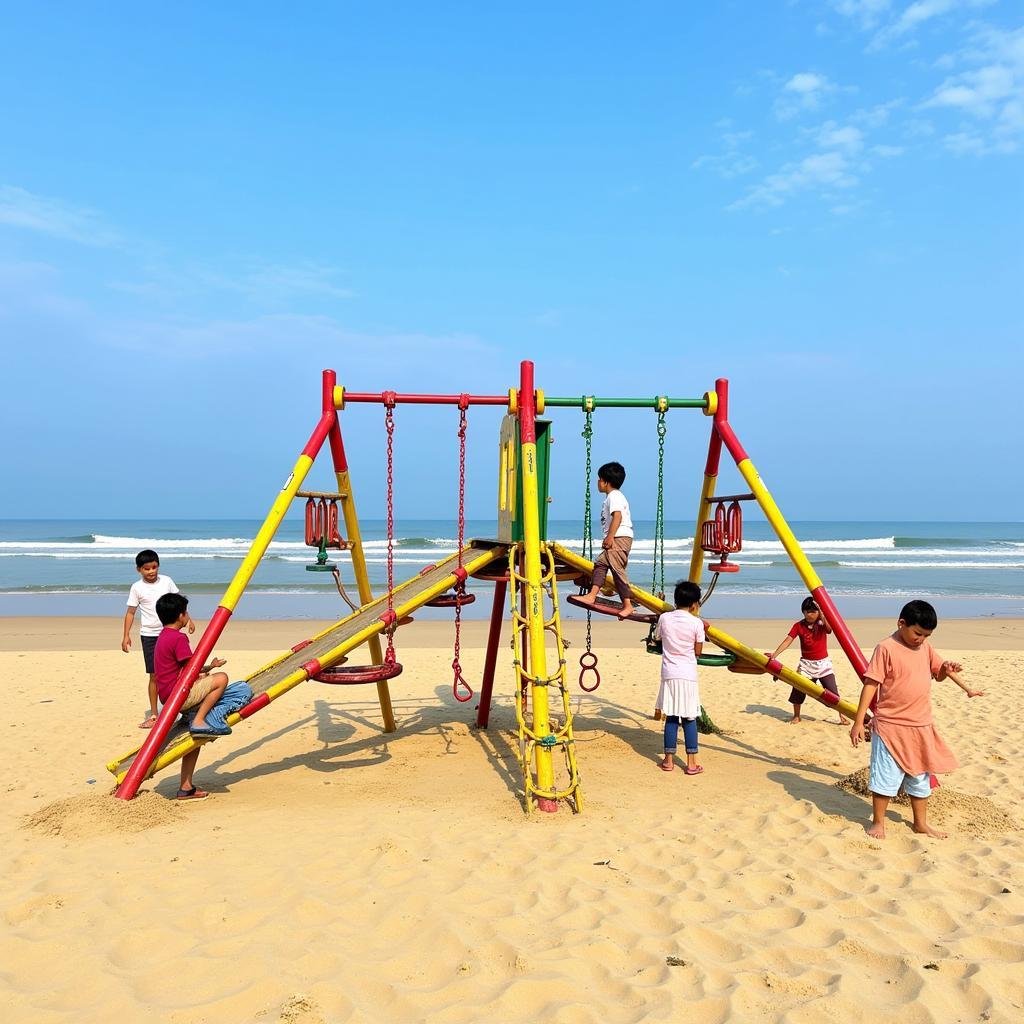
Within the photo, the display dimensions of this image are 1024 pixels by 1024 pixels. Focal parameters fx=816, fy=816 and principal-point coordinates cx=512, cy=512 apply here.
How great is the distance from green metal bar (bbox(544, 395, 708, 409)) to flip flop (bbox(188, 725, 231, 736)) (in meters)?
3.57

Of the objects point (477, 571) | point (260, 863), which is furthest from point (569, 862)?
point (477, 571)

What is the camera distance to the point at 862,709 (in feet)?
16.5

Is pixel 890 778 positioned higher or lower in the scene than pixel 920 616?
lower

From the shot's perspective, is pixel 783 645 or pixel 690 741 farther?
pixel 783 645

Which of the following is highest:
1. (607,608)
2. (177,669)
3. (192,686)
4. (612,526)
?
(612,526)

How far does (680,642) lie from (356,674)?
8.31 ft

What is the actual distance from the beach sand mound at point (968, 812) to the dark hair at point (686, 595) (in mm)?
1871

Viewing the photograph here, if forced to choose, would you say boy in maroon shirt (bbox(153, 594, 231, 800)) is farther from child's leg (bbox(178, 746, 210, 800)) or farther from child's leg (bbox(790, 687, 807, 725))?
child's leg (bbox(790, 687, 807, 725))

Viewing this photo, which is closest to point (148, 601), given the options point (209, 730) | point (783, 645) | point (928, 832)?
point (209, 730)

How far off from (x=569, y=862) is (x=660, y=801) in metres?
1.48

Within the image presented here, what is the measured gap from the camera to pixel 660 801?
5.92 meters

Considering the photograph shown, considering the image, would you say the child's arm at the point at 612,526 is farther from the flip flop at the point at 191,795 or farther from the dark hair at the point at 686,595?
the flip flop at the point at 191,795

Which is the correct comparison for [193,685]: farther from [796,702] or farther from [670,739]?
[796,702]

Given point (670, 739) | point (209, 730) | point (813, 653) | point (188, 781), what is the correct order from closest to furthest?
point (209, 730), point (188, 781), point (670, 739), point (813, 653)
